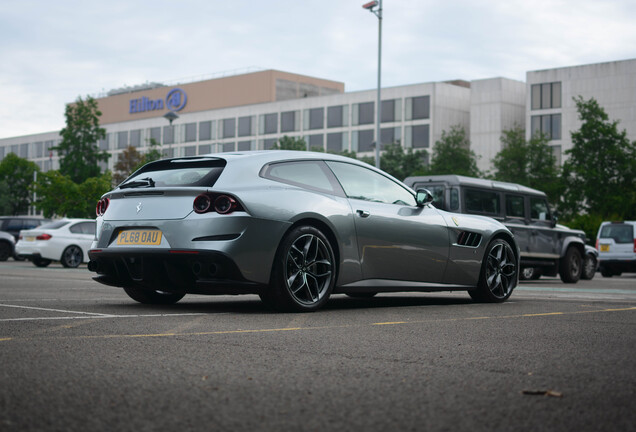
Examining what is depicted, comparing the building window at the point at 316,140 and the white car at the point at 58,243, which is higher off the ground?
the building window at the point at 316,140

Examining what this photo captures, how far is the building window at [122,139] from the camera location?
10444 cm

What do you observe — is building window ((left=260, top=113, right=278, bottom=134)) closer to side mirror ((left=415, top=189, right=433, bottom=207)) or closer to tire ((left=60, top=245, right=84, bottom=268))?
tire ((left=60, top=245, right=84, bottom=268))

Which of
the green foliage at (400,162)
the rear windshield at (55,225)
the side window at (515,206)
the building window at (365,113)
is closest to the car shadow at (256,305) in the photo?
the side window at (515,206)

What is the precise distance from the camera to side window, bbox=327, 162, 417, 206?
8.42m

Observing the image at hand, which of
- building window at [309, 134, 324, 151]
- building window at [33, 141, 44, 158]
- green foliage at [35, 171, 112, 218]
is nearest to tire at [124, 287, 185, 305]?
green foliage at [35, 171, 112, 218]

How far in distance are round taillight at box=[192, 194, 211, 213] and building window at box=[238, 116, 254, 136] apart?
84.5m

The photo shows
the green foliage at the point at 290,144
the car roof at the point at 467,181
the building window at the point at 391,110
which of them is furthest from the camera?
the building window at the point at 391,110

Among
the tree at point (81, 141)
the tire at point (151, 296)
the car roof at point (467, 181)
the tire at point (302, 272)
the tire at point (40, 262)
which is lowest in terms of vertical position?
the tire at point (40, 262)

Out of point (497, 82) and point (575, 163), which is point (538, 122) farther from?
point (575, 163)

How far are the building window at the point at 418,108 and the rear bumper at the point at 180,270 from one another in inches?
2775

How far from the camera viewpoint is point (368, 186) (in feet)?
28.5

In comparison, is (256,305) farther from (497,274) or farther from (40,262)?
(40,262)

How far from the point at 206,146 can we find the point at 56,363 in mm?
91997

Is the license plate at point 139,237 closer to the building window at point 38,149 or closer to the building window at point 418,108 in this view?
the building window at point 418,108
